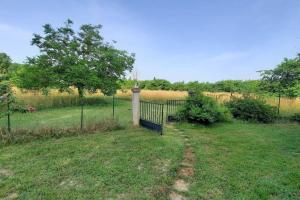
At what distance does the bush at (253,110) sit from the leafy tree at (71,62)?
7931 mm

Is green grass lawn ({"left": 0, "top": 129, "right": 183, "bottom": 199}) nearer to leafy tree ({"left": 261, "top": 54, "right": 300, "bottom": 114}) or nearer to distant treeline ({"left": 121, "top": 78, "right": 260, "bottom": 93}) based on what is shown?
leafy tree ({"left": 261, "top": 54, "right": 300, "bottom": 114})

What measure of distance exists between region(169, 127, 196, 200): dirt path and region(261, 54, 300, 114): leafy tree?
7.41m

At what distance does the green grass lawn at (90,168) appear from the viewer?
107 inches

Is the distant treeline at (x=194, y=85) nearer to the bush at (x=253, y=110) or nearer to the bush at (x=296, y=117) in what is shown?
the bush at (x=253, y=110)

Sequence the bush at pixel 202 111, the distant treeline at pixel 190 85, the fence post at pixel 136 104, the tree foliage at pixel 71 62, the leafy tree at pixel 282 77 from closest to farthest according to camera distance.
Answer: the fence post at pixel 136 104 < the bush at pixel 202 111 < the leafy tree at pixel 282 77 < the tree foliage at pixel 71 62 < the distant treeline at pixel 190 85

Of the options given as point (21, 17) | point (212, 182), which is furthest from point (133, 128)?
point (21, 17)

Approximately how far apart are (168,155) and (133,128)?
2.67 m

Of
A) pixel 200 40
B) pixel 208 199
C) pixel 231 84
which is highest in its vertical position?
pixel 200 40

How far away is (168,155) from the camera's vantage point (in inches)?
165

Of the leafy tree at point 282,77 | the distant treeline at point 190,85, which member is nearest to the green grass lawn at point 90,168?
the leafy tree at point 282,77

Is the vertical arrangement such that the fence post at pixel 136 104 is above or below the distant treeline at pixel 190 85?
below

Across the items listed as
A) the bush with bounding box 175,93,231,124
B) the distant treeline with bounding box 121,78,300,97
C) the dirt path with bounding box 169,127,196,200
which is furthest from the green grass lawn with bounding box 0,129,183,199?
the distant treeline with bounding box 121,78,300,97

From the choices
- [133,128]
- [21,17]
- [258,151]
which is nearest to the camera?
[258,151]

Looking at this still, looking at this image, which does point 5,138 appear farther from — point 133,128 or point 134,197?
point 134,197
